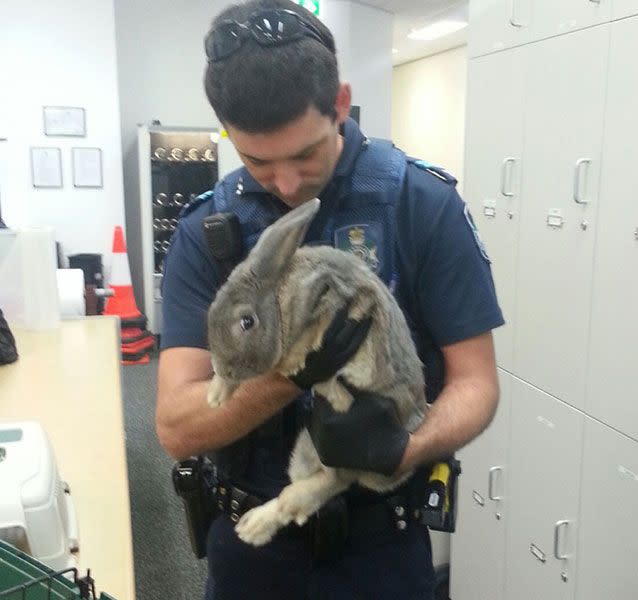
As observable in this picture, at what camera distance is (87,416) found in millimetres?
2283

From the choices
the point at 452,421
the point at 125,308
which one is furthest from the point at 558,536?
the point at 125,308

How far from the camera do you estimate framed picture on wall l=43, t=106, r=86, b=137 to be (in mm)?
6430

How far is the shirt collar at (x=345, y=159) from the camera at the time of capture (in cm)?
138

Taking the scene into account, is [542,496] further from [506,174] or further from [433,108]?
[433,108]

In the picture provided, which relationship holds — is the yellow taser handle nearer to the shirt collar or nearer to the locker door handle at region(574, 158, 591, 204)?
the shirt collar

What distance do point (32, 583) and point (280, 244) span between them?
0.54m

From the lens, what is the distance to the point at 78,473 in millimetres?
1862

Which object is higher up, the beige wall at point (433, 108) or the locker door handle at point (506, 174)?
the beige wall at point (433, 108)

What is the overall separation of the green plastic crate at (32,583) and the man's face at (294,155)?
0.71 meters

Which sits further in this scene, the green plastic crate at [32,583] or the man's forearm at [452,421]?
the man's forearm at [452,421]

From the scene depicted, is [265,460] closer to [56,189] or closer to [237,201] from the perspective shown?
[237,201]

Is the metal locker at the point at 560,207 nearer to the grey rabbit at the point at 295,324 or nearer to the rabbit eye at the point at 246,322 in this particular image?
the grey rabbit at the point at 295,324

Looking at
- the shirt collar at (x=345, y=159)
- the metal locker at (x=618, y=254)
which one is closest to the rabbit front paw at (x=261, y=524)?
the shirt collar at (x=345, y=159)

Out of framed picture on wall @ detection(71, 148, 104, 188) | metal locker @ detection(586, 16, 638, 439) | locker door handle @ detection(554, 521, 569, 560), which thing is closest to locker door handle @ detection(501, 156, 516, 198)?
metal locker @ detection(586, 16, 638, 439)
